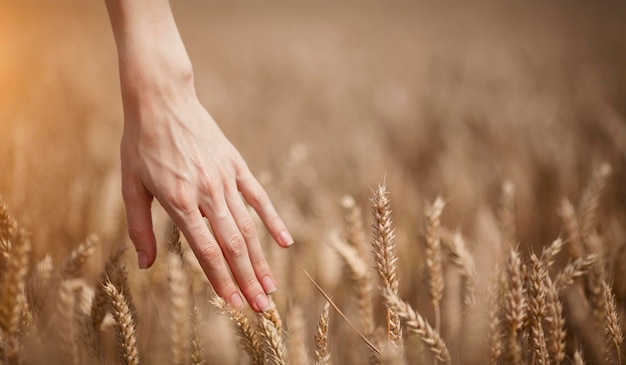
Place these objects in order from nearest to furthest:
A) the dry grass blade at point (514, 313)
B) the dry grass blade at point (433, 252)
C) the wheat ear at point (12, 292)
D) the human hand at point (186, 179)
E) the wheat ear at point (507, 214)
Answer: the wheat ear at point (12, 292) → the dry grass blade at point (514, 313) → the human hand at point (186, 179) → the dry grass blade at point (433, 252) → the wheat ear at point (507, 214)

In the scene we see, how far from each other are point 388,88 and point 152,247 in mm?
3103

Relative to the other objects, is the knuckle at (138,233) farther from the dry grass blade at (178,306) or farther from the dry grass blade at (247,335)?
the dry grass blade at (247,335)

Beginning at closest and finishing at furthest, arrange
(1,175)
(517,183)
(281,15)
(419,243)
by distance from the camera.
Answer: (1,175)
(419,243)
(517,183)
(281,15)

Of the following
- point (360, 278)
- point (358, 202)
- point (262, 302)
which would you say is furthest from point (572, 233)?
point (358, 202)

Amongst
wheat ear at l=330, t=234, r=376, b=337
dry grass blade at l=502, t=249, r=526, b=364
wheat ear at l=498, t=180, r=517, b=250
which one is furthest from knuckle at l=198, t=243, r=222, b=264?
wheat ear at l=498, t=180, r=517, b=250

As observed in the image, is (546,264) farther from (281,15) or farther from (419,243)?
(281,15)

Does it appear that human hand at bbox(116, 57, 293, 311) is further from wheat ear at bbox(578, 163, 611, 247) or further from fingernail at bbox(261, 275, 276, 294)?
wheat ear at bbox(578, 163, 611, 247)

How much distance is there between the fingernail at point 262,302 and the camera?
1.09 m

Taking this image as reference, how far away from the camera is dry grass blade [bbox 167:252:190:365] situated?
3.29ft

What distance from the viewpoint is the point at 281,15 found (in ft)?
29.4

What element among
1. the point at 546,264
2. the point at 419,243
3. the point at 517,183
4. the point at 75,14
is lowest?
the point at 75,14

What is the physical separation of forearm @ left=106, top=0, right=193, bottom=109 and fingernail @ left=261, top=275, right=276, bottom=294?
0.44m

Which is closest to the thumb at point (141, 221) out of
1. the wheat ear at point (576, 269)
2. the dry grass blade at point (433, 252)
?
the dry grass blade at point (433, 252)

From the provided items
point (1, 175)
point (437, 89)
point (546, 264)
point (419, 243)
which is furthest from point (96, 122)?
point (546, 264)
